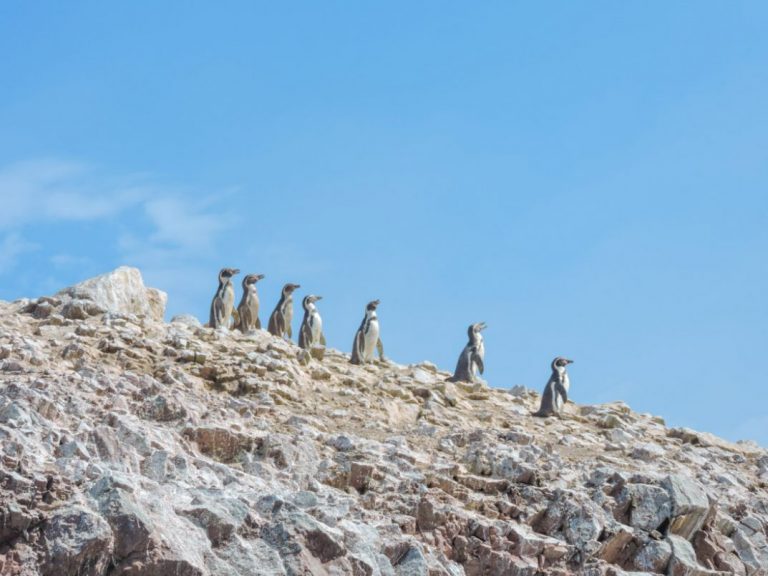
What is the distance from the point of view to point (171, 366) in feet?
75.9

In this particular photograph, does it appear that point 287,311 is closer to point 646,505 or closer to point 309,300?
point 309,300

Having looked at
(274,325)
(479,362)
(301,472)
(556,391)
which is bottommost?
(301,472)

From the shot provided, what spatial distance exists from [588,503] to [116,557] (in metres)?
8.44

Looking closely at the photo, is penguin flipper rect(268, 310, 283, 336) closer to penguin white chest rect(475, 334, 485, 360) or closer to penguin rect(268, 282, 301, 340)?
penguin rect(268, 282, 301, 340)

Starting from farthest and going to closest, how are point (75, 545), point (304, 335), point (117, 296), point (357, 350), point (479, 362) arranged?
point (479, 362) < point (304, 335) < point (357, 350) < point (117, 296) < point (75, 545)

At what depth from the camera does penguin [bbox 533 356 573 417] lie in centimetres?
2953

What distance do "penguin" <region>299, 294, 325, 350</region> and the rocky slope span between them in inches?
191

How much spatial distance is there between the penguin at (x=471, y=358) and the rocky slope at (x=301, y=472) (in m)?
4.01

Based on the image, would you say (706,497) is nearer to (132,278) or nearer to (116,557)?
(116,557)

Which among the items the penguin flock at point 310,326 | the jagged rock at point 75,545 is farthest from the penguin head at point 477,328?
the jagged rock at point 75,545

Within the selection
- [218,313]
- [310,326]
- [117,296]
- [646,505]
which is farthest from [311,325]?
[646,505]

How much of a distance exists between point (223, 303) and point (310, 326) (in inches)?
104

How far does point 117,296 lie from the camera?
29250 millimetres

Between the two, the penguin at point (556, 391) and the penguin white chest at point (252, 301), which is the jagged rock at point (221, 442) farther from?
the penguin white chest at point (252, 301)
